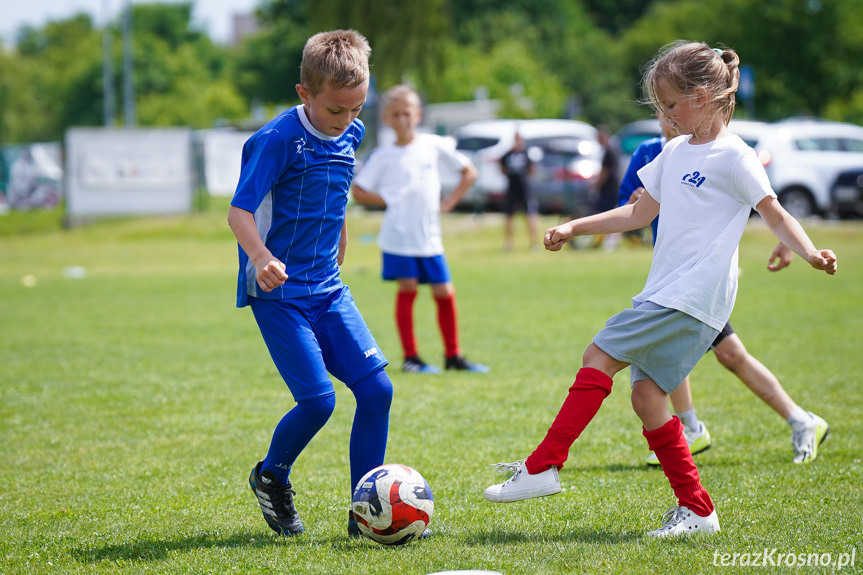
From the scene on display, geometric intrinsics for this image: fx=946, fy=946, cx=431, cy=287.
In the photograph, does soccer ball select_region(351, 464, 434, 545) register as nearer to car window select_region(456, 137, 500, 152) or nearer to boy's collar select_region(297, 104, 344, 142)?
boy's collar select_region(297, 104, 344, 142)

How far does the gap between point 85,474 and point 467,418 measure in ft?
7.59

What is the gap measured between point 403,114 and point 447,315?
165 cm

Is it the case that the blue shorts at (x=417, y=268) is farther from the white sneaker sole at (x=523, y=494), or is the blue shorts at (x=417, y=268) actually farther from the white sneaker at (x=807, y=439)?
the white sneaker sole at (x=523, y=494)

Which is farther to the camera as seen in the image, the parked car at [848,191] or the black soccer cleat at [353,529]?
the parked car at [848,191]

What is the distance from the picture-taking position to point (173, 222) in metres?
24.4

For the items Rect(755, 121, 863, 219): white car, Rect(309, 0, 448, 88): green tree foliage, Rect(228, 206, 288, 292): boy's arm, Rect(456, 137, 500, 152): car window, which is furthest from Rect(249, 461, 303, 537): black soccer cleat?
Rect(309, 0, 448, 88): green tree foliage

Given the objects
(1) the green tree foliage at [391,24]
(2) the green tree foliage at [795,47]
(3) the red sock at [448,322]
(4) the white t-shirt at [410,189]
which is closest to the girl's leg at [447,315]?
(3) the red sock at [448,322]

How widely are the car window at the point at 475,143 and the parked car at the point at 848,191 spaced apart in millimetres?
8025

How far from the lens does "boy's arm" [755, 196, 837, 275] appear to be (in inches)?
132

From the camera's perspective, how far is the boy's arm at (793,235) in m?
3.36

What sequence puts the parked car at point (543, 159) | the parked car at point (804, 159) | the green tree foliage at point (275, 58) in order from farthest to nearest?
1. the green tree foliage at point (275, 58)
2. the parked car at point (543, 159)
3. the parked car at point (804, 159)

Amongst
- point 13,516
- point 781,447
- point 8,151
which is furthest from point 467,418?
point 8,151

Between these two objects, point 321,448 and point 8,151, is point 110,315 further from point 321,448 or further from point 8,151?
point 8,151

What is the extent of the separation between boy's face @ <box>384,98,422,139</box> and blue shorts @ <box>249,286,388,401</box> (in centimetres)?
386
